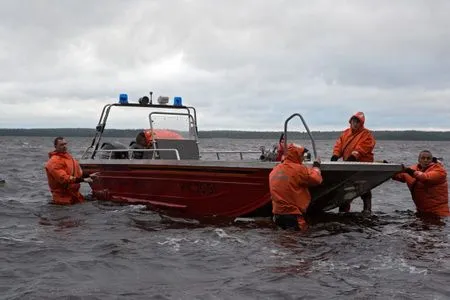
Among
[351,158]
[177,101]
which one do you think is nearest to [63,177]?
[177,101]

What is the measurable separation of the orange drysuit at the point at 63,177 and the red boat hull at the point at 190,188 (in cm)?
61

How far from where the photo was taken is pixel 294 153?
7.39 meters

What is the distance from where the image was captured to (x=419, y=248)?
6906 millimetres

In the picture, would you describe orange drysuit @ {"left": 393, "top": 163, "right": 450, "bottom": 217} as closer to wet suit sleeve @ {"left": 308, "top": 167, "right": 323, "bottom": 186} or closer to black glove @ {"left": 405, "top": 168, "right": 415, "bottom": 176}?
black glove @ {"left": 405, "top": 168, "right": 415, "bottom": 176}

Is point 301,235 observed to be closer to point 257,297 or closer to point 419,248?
point 419,248

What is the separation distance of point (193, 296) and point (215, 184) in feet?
11.9

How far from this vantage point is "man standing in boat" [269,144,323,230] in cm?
733

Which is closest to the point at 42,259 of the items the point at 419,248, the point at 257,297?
the point at 257,297

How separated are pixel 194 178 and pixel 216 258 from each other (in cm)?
263

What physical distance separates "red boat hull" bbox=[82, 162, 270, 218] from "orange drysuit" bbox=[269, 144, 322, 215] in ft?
1.64

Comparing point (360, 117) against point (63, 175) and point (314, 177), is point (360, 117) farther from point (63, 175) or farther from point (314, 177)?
point (63, 175)

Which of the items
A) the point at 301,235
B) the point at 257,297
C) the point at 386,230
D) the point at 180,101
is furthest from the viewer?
the point at 180,101

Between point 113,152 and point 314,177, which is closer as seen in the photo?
point 314,177

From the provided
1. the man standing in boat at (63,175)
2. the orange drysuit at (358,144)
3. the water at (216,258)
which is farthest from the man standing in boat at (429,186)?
the man standing in boat at (63,175)
